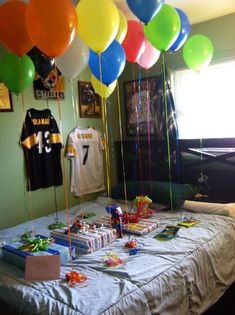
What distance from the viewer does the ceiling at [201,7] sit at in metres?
2.55

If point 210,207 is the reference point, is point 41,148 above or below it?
above

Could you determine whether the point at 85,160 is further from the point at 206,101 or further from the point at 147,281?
the point at 147,281

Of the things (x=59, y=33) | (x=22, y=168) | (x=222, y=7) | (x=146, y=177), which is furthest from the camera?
(x=146, y=177)

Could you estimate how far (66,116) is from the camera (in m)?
3.31

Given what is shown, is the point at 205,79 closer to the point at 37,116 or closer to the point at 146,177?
the point at 146,177

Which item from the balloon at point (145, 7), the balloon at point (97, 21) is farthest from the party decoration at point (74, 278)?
the balloon at point (145, 7)

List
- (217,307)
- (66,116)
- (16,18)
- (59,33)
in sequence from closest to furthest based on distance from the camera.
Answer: (59,33) < (16,18) < (217,307) < (66,116)

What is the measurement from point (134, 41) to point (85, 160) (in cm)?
159

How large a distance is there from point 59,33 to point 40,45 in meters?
0.14

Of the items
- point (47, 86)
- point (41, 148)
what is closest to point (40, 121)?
point (41, 148)

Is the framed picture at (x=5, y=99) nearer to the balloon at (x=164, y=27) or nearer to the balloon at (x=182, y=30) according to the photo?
the balloon at (x=164, y=27)

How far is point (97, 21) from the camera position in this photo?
67.4 inches

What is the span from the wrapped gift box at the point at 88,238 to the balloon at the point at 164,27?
140 cm

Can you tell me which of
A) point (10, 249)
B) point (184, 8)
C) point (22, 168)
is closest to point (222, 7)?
point (184, 8)
